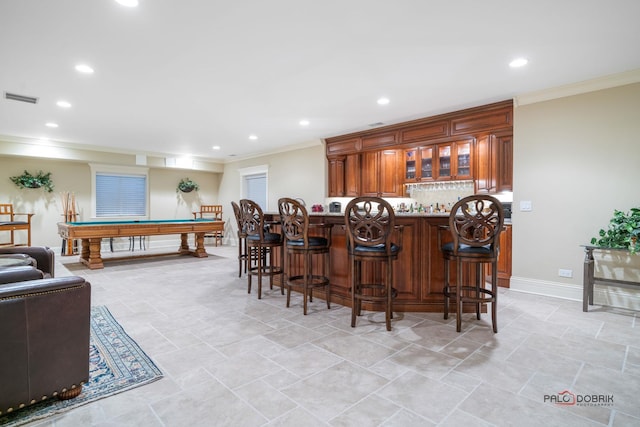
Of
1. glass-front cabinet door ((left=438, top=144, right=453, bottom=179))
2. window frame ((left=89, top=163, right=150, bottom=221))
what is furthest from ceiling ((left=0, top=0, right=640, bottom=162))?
window frame ((left=89, top=163, right=150, bottom=221))

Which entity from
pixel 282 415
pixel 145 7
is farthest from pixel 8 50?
pixel 282 415

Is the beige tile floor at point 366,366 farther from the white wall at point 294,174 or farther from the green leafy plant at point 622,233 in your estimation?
the white wall at point 294,174

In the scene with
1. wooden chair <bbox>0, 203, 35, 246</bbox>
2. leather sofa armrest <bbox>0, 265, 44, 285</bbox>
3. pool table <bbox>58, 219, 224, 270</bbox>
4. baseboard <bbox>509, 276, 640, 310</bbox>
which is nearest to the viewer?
leather sofa armrest <bbox>0, 265, 44, 285</bbox>

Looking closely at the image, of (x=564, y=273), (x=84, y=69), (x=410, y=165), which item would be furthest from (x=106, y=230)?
(x=564, y=273)

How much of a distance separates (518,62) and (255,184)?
22.3 ft

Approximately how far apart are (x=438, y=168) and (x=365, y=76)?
2.24 m

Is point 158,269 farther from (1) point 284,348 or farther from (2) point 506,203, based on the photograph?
(2) point 506,203

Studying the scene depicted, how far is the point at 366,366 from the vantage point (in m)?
2.17

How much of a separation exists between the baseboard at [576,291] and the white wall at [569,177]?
0.4 inches

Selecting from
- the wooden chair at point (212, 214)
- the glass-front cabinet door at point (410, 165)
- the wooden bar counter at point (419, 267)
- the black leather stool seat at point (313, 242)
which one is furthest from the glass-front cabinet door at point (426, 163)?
the wooden chair at point (212, 214)

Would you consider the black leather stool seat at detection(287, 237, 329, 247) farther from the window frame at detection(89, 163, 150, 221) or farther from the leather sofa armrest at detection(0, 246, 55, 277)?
the window frame at detection(89, 163, 150, 221)

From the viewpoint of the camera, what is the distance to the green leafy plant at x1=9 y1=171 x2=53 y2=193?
6.77m

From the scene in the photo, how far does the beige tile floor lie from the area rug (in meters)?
0.07

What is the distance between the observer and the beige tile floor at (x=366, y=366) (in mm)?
1662
